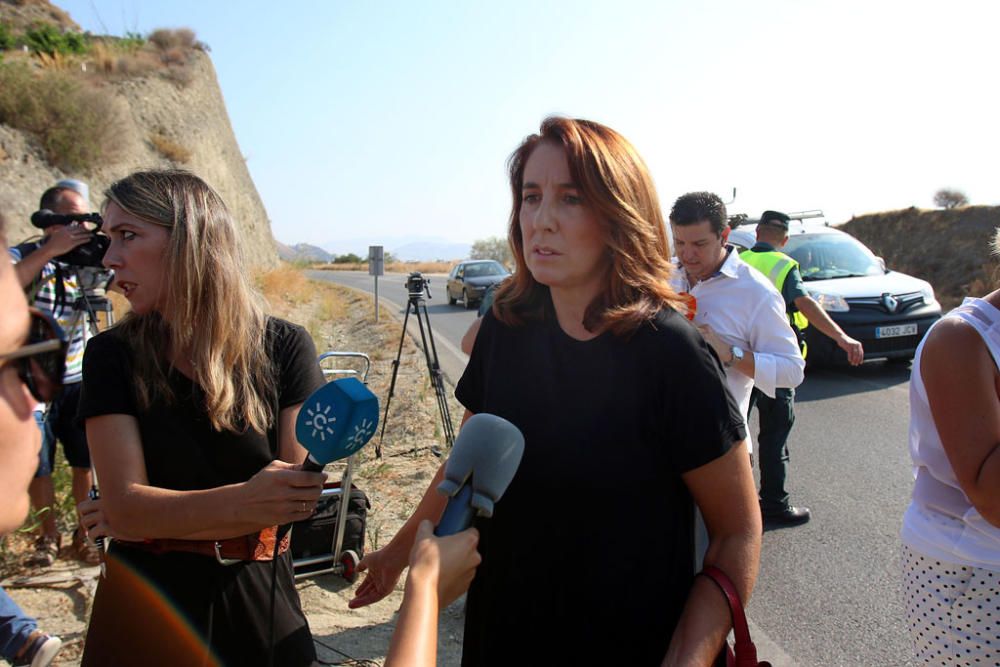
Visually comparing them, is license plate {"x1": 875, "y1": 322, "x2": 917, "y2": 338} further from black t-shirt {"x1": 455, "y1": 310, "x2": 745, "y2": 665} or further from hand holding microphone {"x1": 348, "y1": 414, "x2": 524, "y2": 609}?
hand holding microphone {"x1": 348, "y1": 414, "x2": 524, "y2": 609}

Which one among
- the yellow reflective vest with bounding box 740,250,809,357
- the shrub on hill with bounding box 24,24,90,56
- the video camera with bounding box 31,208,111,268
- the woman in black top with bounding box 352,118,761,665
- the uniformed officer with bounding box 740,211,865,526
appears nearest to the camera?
the woman in black top with bounding box 352,118,761,665

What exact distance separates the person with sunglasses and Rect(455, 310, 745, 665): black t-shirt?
95 cm

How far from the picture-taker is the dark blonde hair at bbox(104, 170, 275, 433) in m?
1.82

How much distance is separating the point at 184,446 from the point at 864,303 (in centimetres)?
896

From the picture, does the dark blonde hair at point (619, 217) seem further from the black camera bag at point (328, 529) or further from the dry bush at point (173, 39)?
the dry bush at point (173, 39)

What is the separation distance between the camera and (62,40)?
74.2 feet

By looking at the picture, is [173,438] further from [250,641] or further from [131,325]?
[250,641]

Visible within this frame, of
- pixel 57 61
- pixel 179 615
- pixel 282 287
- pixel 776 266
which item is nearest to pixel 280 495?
pixel 179 615

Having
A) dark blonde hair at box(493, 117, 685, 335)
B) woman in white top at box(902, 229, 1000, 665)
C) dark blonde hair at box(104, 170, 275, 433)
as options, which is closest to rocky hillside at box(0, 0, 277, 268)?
dark blonde hair at box(104, 170, 275, 433)

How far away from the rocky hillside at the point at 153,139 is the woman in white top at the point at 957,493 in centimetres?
1445

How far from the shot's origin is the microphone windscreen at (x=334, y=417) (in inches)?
54.2

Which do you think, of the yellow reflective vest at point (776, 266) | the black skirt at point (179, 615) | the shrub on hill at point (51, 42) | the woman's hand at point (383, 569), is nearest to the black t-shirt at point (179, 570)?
the black skirt at point (179, 615)

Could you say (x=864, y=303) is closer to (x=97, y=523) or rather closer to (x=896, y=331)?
(x=896, y=331)

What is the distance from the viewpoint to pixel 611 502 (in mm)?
1519
